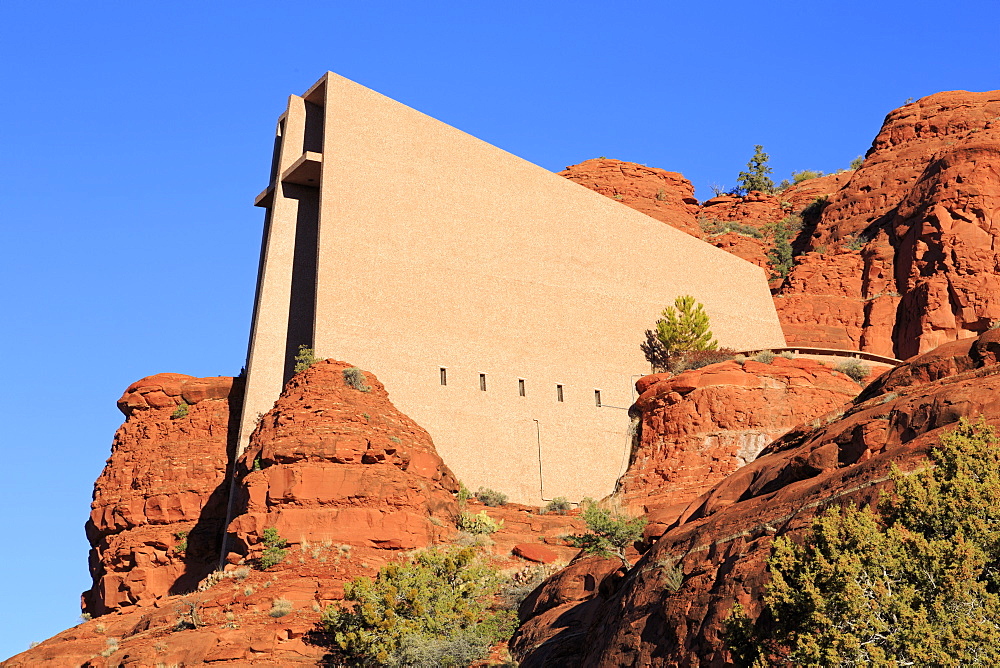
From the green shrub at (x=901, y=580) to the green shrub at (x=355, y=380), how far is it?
15.6 metres

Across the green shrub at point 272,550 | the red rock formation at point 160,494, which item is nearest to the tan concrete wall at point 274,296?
the red rock formation at point 160,494

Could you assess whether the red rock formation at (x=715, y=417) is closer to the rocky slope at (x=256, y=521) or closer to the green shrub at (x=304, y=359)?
the rocky slope at (x=256, y=521)

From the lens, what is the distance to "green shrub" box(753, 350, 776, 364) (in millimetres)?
30656

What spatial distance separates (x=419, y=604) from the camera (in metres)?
19.8

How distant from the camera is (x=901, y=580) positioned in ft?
35.4

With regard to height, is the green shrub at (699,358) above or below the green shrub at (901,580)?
above

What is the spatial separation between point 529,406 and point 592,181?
2475 centimetres

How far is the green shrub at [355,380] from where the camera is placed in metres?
26.2

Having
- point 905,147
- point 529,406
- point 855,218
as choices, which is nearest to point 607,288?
point 529,406

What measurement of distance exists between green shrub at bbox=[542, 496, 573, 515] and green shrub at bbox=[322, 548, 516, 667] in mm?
6997

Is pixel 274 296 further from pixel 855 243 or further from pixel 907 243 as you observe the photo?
pixel 855 243

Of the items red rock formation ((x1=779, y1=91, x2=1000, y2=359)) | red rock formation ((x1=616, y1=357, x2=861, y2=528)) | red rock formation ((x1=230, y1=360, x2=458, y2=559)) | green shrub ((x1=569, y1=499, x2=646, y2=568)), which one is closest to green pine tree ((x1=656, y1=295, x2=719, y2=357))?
red rock formation ((x1=616, y1=357, x2=861, y2=528))

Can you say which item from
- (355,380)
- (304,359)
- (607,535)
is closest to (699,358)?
(355,380)

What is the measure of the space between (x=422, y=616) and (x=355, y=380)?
7.68 meters
